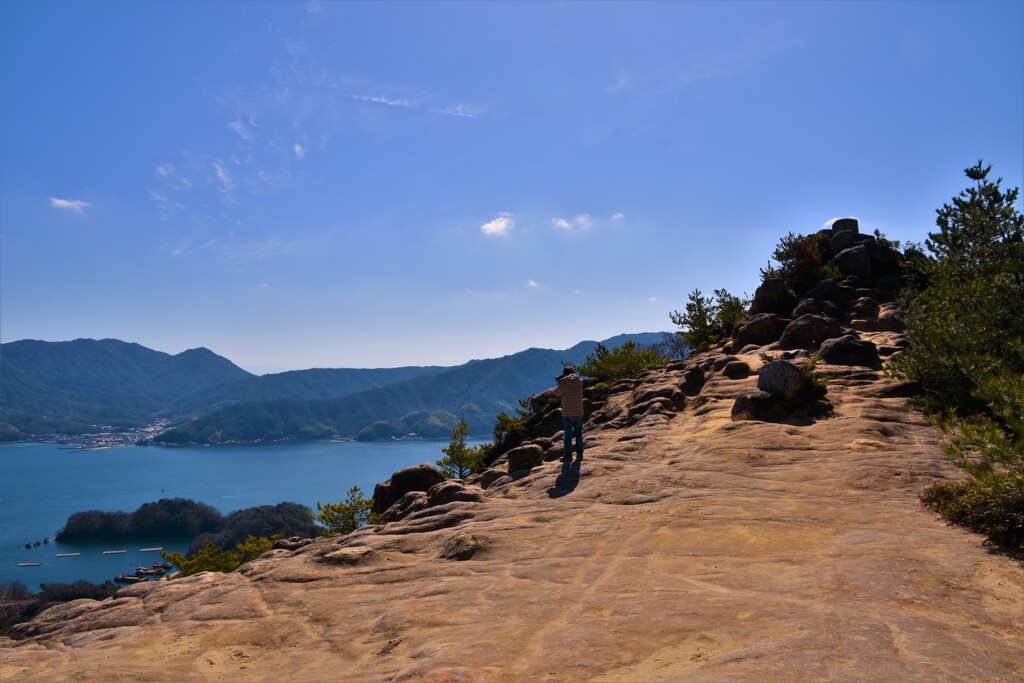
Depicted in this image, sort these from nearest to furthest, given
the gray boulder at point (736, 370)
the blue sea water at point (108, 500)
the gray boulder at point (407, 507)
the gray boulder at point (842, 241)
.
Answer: the gray boulder at point (407, 507)
the gray boulder at point (736, 370)
the gray boulder at point (842, 241)
the blue sea water at point (108, 500)

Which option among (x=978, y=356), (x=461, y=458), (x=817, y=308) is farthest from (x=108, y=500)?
(x=978, y=356)

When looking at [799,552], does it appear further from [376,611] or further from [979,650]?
[376,611]

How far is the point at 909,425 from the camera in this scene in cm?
1532

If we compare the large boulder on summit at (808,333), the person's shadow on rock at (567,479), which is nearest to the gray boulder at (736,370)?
the large boulder on summit at (808,333)

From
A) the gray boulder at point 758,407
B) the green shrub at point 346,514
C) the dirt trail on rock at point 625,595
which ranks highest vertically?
the gray boulder at point 758,407

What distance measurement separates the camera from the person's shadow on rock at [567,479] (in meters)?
13.0

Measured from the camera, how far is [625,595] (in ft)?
23.6

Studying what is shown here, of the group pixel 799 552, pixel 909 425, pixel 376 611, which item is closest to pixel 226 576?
pixel 376 611

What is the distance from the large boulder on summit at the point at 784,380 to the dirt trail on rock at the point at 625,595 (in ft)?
12.3

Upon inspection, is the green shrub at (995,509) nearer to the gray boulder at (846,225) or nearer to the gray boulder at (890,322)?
the gray boulder at (890,322)

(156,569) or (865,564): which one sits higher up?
(865,564)

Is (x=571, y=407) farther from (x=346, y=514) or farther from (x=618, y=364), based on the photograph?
(x=618, y=364)

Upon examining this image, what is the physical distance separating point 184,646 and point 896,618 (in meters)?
9.24

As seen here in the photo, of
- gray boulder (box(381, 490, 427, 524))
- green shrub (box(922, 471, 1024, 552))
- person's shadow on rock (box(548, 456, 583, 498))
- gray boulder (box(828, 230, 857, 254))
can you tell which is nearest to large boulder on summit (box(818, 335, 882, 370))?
person's shadow on rock (box(548, 456, 583, 498))
